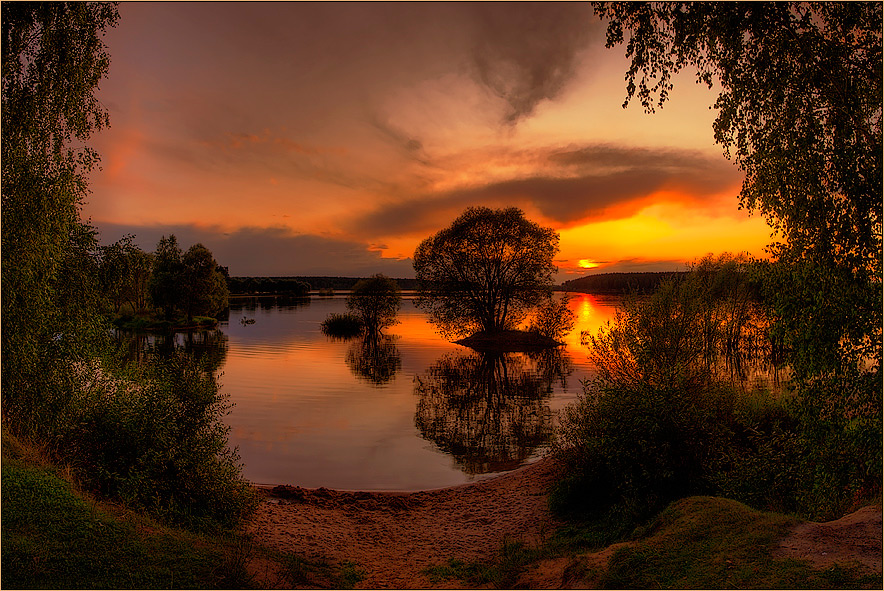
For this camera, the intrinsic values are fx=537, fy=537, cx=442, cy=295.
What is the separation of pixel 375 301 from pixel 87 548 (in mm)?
63087

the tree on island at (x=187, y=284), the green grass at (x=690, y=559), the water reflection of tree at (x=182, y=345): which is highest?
the tree on island at (x=187, y=284)

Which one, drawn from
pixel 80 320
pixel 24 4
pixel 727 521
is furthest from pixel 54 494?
pixel 727 521

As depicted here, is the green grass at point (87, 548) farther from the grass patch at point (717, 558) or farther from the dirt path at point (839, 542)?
the dirt path at point (839, 542)

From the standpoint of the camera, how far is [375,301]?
71438 millimetres

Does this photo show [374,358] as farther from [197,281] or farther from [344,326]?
[197,281]

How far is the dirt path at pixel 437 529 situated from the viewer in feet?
27.9

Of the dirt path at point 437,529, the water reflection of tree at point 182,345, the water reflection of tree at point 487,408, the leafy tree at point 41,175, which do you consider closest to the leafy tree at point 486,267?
the water reflection of tree at point 487,408

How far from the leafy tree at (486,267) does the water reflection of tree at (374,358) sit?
287 inches

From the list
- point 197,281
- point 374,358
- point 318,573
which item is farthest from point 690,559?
point 197,281

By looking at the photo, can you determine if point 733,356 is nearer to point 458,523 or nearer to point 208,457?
point 458,523

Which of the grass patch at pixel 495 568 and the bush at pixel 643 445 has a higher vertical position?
the bush at pixel 643 445

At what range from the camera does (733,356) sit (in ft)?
153

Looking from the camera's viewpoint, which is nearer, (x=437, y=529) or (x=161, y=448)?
(x=161, y=448)

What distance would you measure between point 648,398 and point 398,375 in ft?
88.4
